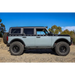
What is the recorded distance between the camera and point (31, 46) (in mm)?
5203

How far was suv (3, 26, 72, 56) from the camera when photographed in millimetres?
5098

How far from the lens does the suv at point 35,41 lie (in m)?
5.10

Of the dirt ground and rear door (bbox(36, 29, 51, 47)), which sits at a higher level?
rear door (bbox(36, 29, 51, 47))

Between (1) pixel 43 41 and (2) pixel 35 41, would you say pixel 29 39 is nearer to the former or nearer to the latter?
(2) pixel 35 41

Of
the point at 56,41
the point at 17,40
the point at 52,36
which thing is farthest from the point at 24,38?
the point at 56,41

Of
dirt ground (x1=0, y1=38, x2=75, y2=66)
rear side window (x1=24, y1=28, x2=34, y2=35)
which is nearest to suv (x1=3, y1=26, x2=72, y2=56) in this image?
rear side window (x1=24, y1=28, x2=34, y2=35)

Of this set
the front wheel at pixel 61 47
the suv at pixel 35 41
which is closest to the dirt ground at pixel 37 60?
the front wheel at pixel 61 47

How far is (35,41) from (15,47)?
1.48 metres

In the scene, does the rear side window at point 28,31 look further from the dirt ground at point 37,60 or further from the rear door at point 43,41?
the dirt ground at point 37,60

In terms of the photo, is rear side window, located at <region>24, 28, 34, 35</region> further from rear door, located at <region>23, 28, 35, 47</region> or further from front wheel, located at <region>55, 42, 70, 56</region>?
front wheel, located at <region>55, 42, 70, 56</region>

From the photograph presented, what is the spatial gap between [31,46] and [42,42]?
812 mm

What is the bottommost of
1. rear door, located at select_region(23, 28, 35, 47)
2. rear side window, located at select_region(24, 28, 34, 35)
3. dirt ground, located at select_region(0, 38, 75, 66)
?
dirt ground, located at select_region(0, 38, 75, 66)

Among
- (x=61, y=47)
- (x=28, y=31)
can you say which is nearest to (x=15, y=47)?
(x=28, y=31)

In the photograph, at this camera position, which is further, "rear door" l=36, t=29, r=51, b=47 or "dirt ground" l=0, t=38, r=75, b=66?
"rear door" l=36, t=29, r=51, b=47
